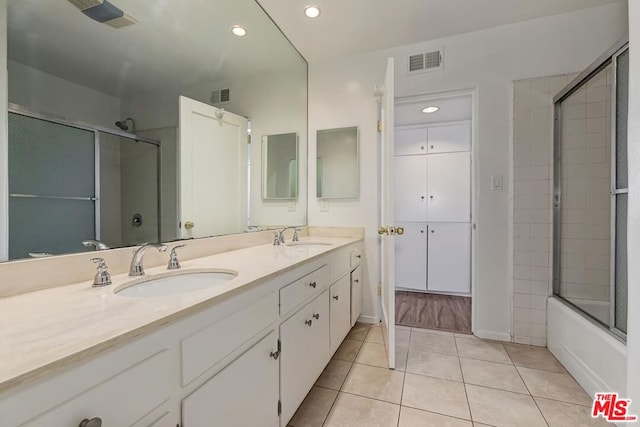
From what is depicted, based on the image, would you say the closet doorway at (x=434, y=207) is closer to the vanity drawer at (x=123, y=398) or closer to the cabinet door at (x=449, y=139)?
the cabinet door at (x=449, y=139)

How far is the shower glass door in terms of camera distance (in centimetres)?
86

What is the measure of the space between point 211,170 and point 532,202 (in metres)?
2.26

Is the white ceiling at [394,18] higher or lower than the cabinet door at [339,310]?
higher

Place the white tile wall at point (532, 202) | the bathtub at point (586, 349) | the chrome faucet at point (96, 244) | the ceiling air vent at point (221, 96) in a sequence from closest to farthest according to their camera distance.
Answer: the chrome faucet at point (96, 244) → the bathtub at point (586, 349) → the ceiling air vent at point (221, 96) → the white tile wall at point (532, 202)

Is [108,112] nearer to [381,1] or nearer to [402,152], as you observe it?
[381,1]

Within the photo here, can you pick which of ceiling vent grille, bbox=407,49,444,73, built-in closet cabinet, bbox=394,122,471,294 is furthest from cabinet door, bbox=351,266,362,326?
ceiling vent grille, bbox=407,49,444,73

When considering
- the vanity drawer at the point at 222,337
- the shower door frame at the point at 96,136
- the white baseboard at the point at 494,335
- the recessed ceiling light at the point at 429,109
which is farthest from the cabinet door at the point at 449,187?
the shower door frame at the point at 96,136

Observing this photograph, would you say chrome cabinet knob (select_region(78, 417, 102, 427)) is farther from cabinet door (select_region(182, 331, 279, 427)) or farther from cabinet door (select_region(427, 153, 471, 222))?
cabinet door (select_region(427, 153, 471, 222))

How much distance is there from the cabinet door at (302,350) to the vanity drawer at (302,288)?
2.0 inches

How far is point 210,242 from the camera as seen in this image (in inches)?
59.7

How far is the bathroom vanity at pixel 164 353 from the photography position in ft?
1.46

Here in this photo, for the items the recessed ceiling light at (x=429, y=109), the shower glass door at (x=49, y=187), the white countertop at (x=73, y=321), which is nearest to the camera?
the white countertop at (x=73, y=321)

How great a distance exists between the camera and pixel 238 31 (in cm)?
182

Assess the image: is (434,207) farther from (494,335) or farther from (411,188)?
(494,335)
